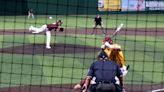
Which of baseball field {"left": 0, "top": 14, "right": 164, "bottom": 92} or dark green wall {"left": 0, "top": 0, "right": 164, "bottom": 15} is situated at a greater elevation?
Answer: dark green wall {"left": 0, "top": 0, "right": 164, "bottom": 15}

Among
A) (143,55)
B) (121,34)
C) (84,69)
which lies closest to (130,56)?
(143,55)

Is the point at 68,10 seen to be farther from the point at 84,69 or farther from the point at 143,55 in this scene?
the point at 84,69

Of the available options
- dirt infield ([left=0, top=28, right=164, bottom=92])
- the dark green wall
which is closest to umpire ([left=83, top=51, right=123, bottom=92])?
dirt infield ([left=0, top=28, right=164, bottom=92])

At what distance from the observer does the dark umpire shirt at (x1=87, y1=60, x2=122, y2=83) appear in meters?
8.30

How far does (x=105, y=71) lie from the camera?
8305 millimetres

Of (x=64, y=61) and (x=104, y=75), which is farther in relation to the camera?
(x=64, y=61)

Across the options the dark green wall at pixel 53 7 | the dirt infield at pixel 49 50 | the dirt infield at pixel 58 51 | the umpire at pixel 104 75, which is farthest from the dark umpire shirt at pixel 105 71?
the dark green wall at pixel 53 7

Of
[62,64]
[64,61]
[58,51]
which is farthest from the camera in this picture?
[58,51]

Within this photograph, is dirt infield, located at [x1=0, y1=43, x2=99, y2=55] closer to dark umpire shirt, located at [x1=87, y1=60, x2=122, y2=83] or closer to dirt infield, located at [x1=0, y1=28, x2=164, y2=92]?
dirt infield, located at [x1=0, y1=28, x2=164, y2=92]

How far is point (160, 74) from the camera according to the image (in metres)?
14.3

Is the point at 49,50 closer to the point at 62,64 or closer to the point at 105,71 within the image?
the point at 62,64

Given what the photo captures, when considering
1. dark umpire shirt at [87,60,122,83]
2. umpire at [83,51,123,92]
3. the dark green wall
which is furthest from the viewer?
the dark green wall

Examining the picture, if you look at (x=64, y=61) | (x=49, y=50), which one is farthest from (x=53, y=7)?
(x=64, y=61)

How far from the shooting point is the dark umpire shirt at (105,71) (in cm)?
830
